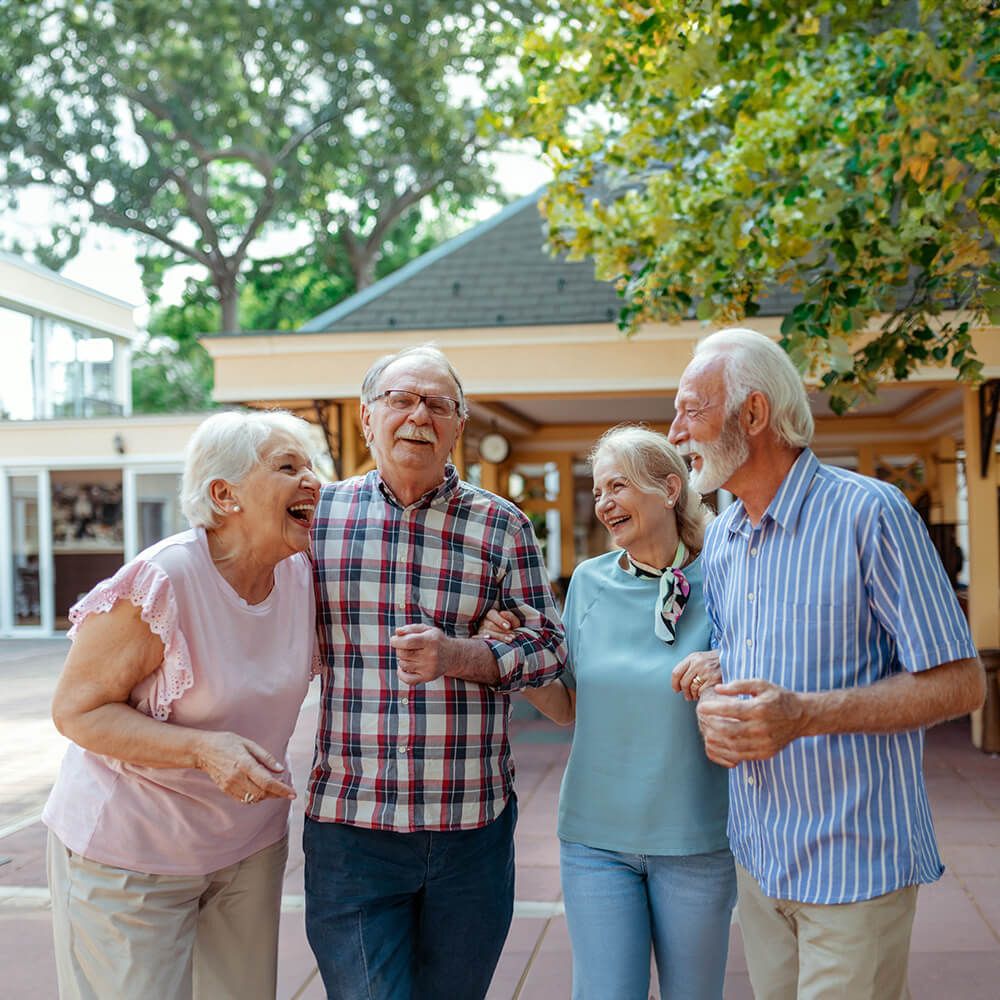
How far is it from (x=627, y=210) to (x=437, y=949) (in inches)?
214

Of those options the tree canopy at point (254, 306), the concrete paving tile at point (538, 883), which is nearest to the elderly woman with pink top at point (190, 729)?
the concrete paving tile at point (538, 883)

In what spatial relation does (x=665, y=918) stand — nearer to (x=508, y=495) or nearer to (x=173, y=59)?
(x=508, y=495)

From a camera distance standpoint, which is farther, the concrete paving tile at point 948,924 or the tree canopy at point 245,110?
the tree canopy at point 245,110

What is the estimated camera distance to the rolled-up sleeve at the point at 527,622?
2465 millimetres

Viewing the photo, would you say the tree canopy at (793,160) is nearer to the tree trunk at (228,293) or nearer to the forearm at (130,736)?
the forearm at (130,736)

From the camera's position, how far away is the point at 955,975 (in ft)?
13.3

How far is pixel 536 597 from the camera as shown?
264cm

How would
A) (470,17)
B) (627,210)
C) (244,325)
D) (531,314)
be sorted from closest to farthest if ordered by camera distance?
1. (627,210)
2. (531,314)
3. (470,17)
4. (244,325)

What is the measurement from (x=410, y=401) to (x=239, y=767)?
875 millimetres

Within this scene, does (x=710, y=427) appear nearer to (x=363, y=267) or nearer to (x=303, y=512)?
(x=303, y=512)

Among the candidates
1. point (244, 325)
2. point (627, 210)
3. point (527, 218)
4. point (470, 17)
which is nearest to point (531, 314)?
point (527, 218)

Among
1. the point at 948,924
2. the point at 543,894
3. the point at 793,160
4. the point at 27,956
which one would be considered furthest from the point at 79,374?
the point at 948,924

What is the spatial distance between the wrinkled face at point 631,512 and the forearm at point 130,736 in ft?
3.53

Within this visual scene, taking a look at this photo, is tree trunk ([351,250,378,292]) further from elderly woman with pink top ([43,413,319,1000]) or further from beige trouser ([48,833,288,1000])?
beige trouser ([48,833,288,1000])
